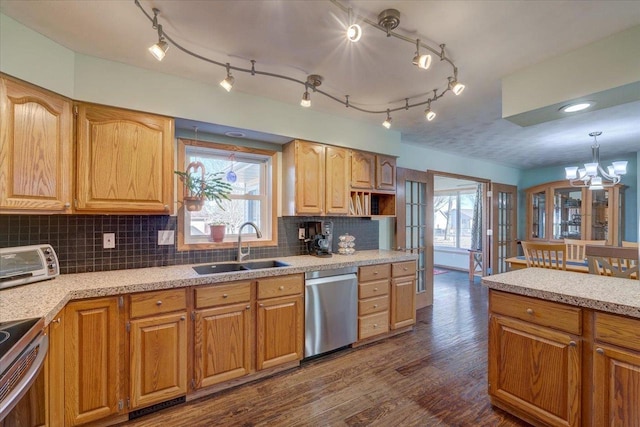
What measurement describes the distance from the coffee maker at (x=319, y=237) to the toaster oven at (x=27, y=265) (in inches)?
82.9

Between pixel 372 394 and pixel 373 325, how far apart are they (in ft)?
2.81

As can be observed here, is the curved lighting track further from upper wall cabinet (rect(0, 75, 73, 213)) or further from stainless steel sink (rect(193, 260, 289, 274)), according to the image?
stainless steel sink (rect(193, 260, 289, 274))

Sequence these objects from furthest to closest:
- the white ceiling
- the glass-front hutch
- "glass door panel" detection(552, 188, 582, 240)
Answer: "glass door panel" detection(552, 188, 582, 240), the glass-front hutch, the white ceiling

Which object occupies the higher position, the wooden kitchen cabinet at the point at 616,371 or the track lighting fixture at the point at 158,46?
the track lighting fixture at the point at 158,46

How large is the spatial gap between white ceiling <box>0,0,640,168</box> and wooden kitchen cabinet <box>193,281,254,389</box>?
144cm

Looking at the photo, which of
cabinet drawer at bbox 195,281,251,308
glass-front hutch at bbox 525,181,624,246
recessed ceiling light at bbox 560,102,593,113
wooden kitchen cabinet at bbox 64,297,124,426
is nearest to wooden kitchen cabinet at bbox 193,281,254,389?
cabinet drawer at bbox 195,281,251,308

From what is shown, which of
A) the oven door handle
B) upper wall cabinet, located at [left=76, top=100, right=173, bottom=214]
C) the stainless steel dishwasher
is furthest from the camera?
the stainless steel dishwasher

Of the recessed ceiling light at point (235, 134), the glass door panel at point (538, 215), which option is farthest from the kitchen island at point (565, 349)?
the glass door panel at point (538, 215)

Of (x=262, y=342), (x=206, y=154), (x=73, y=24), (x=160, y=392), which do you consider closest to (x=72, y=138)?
(x=73, y=24)

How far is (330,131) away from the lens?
306 centimetres

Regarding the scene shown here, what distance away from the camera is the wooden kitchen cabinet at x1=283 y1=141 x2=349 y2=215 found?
285 centimetres

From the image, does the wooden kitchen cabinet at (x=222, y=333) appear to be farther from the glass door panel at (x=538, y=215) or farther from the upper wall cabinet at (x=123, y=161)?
the glass door panel at (x=538, y=215)

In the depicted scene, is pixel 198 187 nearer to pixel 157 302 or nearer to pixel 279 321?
pixel 157 302

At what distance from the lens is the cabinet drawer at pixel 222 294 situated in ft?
6.74
